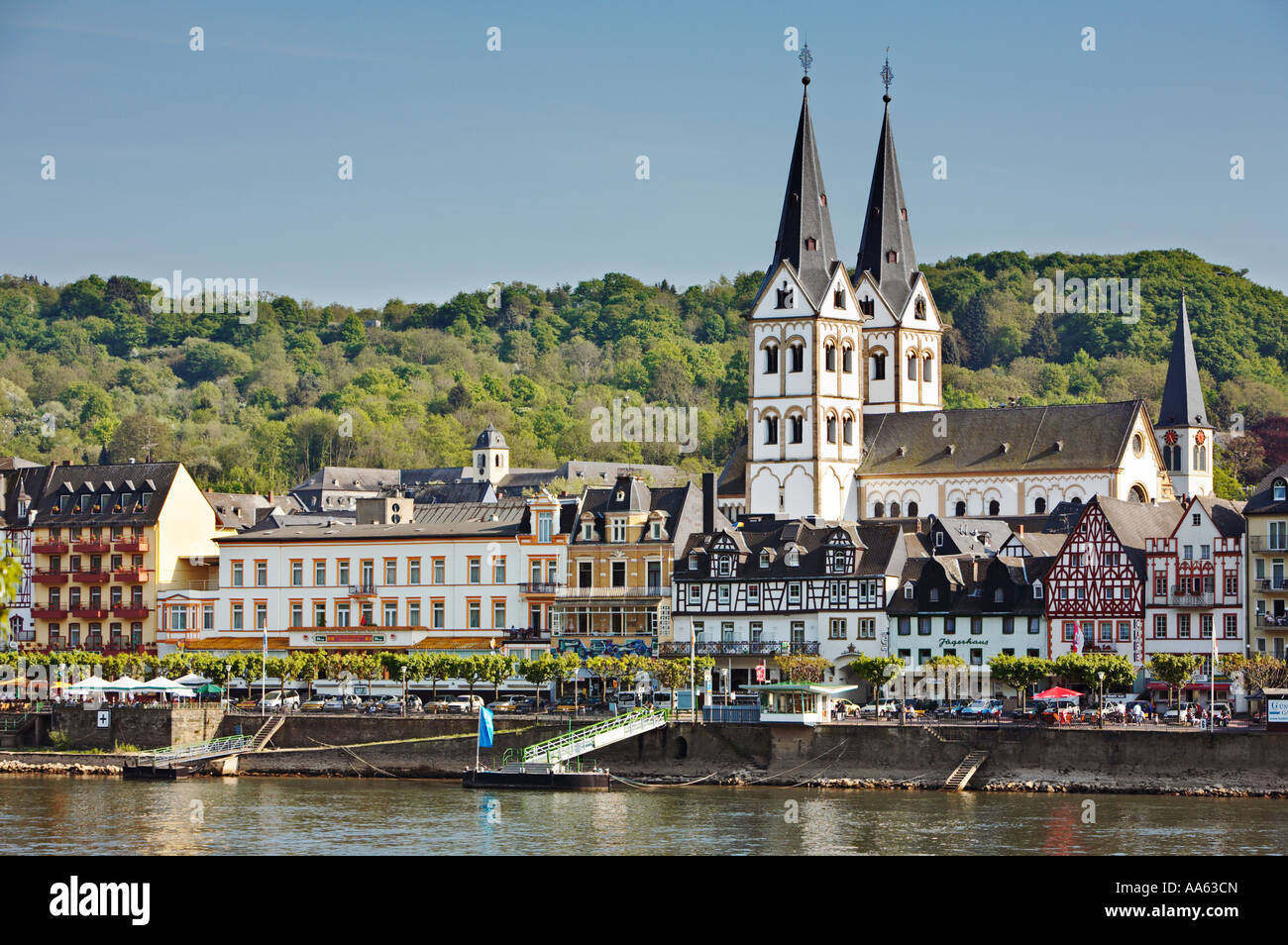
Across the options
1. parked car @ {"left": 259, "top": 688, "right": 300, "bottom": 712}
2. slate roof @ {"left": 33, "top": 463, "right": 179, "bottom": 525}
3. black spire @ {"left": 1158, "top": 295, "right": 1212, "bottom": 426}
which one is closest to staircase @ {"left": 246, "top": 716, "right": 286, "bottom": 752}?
parked car @ {"left": 259, "top": 688, "right": 300, "bottom": 712}

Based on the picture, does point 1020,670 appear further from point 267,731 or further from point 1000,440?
point 1000,440

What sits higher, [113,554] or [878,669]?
[113,554]

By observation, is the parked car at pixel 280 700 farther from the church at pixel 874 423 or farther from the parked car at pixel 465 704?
the church at pixel 874 423

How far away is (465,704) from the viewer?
273ft

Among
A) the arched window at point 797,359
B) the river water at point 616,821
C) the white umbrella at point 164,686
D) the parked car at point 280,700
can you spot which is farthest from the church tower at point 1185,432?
the white umbrella at point 164,686

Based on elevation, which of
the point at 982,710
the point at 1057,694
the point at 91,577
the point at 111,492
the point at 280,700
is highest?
the point at 111,492

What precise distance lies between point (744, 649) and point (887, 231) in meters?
46.8

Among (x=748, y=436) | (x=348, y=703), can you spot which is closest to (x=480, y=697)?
(x=348, y=703)

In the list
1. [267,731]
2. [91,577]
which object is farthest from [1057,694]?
[91,577]

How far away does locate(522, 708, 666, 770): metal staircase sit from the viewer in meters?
72.8

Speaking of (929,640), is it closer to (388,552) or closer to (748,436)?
(388,552)

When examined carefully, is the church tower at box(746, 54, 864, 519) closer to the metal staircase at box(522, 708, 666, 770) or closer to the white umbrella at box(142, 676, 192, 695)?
the white umbrella at box(142, 676, 192, 695)

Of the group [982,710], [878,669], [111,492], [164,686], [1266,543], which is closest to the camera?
[982,710]
